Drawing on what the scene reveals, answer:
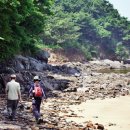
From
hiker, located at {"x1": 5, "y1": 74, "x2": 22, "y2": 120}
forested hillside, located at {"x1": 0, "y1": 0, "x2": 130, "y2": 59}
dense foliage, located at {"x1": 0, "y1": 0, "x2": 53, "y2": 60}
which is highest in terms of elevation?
forested hillside, located at {"x1": 0, "y1": 0, "x2": 130, "y2": 59}

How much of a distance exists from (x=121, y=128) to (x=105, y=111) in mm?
5334

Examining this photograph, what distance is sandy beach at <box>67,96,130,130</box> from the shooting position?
19.3 m

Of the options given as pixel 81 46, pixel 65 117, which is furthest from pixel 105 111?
pixel 81 46

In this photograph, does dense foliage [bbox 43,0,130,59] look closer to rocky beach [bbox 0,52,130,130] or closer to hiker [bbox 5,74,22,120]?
rocky beach [bbox 0,52,130,130]

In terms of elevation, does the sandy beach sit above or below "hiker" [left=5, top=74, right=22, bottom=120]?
below

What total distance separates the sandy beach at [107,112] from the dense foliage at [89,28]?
204ft

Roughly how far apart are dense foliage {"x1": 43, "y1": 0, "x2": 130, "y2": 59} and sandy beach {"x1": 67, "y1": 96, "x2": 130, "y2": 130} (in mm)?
62237

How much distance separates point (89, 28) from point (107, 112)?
97.0 meters

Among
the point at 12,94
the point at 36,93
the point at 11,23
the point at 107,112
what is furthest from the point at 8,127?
the point at 11,23

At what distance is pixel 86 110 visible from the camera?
23.6 m

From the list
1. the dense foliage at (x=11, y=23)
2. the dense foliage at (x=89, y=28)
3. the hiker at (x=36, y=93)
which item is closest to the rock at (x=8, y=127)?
the hiker at (x=36, y=93)

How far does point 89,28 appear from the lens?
118750mm

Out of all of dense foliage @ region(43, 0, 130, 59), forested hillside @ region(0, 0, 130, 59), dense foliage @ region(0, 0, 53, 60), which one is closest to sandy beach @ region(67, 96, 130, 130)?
dense foliage @ region(0, 0, 53, 60)

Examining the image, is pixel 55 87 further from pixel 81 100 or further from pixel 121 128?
pixel 121 128
